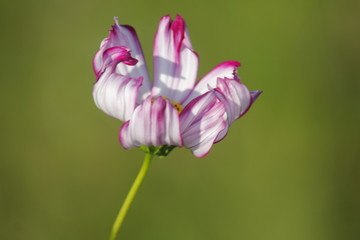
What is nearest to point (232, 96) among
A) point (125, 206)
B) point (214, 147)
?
point (125, 206)

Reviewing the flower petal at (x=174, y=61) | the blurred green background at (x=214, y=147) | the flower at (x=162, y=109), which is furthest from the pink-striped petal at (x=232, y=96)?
the blurred green background at (x=214, y=147)

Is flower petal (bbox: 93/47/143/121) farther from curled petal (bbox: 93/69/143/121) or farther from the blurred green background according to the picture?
the blurred green background

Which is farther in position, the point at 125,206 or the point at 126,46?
the point at 126,46

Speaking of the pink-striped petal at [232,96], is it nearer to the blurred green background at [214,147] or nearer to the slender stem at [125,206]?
the slender stem at [125,206]

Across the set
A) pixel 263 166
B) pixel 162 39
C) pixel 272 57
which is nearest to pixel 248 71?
pixel 272 57

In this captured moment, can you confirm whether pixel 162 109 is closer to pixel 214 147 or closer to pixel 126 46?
pixel 126 46

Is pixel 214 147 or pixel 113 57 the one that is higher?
pixel 113 57

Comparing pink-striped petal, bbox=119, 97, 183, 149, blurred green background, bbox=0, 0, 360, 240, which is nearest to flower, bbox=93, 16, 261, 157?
pink-striped petal, bbox=119, 97, 183, 149
